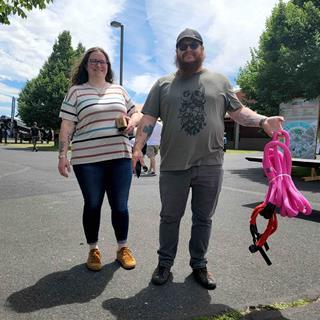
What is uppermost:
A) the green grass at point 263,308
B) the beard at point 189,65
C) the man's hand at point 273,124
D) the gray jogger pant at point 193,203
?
the beard at point 189,65

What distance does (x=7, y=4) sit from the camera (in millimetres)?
7555

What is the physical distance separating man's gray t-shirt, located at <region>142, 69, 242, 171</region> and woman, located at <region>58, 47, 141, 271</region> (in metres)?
0.42

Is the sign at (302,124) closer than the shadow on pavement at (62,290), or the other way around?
the shadow on pavement at (62,290)

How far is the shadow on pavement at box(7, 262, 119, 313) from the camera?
292cm

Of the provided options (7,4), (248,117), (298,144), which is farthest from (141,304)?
(298,144)

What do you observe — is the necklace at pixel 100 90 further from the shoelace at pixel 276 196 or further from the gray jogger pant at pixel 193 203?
the shoelace at pixel 276 196

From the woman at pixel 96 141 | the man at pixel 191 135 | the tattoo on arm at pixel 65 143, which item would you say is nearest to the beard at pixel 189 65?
the man at pixel 191 135

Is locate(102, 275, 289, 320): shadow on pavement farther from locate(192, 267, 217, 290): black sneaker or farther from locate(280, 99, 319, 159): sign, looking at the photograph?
locate(280, 99, 319, 159): sign

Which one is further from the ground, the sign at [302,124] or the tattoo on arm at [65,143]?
the sign at [302,124]

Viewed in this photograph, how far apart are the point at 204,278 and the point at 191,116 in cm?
130

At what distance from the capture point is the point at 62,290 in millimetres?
3150

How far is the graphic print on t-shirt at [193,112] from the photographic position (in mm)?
3146

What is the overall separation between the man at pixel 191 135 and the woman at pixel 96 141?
31 centimetres

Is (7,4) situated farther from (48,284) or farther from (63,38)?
(63,38)
